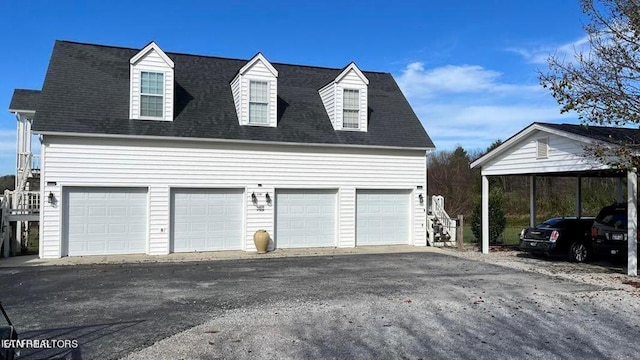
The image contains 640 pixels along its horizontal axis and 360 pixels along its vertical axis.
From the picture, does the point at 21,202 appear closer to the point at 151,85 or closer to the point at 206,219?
the point at 151,85

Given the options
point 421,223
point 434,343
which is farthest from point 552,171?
point 434,343

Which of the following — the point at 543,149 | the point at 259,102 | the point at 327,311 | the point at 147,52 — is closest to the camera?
the point at 327,311

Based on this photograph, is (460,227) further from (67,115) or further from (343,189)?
(67,115)

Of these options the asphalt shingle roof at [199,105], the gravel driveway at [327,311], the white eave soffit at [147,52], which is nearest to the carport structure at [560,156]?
the gravel driveway at [327,311]

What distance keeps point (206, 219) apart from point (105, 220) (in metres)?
3.05

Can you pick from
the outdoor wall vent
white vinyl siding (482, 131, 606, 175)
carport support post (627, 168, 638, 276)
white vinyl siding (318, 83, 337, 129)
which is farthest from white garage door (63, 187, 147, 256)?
carport support post (627, 168, 638, 276)

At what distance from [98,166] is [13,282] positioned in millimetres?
4992

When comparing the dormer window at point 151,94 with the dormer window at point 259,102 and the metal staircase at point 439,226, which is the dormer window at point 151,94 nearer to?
the dormer window at point 259,102

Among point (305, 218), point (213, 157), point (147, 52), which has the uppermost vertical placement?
point (147, 52)

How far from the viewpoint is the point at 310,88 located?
65.9 feet

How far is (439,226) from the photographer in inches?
764

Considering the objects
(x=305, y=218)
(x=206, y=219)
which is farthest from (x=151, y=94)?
(x=305, y=218)

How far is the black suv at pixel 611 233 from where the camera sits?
12930 millimetres

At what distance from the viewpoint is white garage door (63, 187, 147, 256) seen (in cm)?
1491
